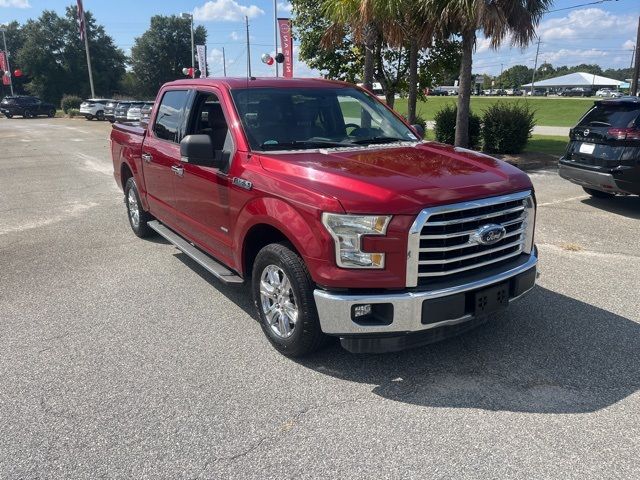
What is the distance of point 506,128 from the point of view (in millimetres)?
13711

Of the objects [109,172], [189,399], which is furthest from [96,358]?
[109,172]

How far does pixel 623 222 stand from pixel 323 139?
556 cm

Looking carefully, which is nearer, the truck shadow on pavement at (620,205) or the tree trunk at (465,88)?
the truck shadow on pavement at (620,205)

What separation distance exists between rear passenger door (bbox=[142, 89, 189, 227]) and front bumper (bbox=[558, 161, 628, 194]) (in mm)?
6156

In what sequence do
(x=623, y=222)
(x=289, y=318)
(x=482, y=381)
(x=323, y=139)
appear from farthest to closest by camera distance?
(x=623, y=222) → (x=323, y=139) → (x=289, y=318) → (x=482, y=381)

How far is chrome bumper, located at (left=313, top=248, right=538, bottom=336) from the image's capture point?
3199 mm

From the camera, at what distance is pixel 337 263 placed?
10.7 ft

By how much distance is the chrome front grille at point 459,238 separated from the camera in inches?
127

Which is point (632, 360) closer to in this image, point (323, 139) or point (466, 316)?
point (466, 316)

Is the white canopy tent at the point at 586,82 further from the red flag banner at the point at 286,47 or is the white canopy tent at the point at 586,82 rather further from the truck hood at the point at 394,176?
the truck hood at the point at 394,176

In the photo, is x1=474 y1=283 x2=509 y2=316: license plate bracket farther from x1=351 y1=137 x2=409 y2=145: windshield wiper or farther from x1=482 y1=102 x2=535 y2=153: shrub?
x1=482 y1=102 x2=535 y2=153: shrub

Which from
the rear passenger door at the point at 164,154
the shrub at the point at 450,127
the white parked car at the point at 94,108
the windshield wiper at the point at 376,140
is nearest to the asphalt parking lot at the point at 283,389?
the rear passenger door at the point at 164,154

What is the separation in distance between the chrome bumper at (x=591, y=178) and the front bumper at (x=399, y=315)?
5540mm

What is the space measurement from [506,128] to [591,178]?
587 cm
